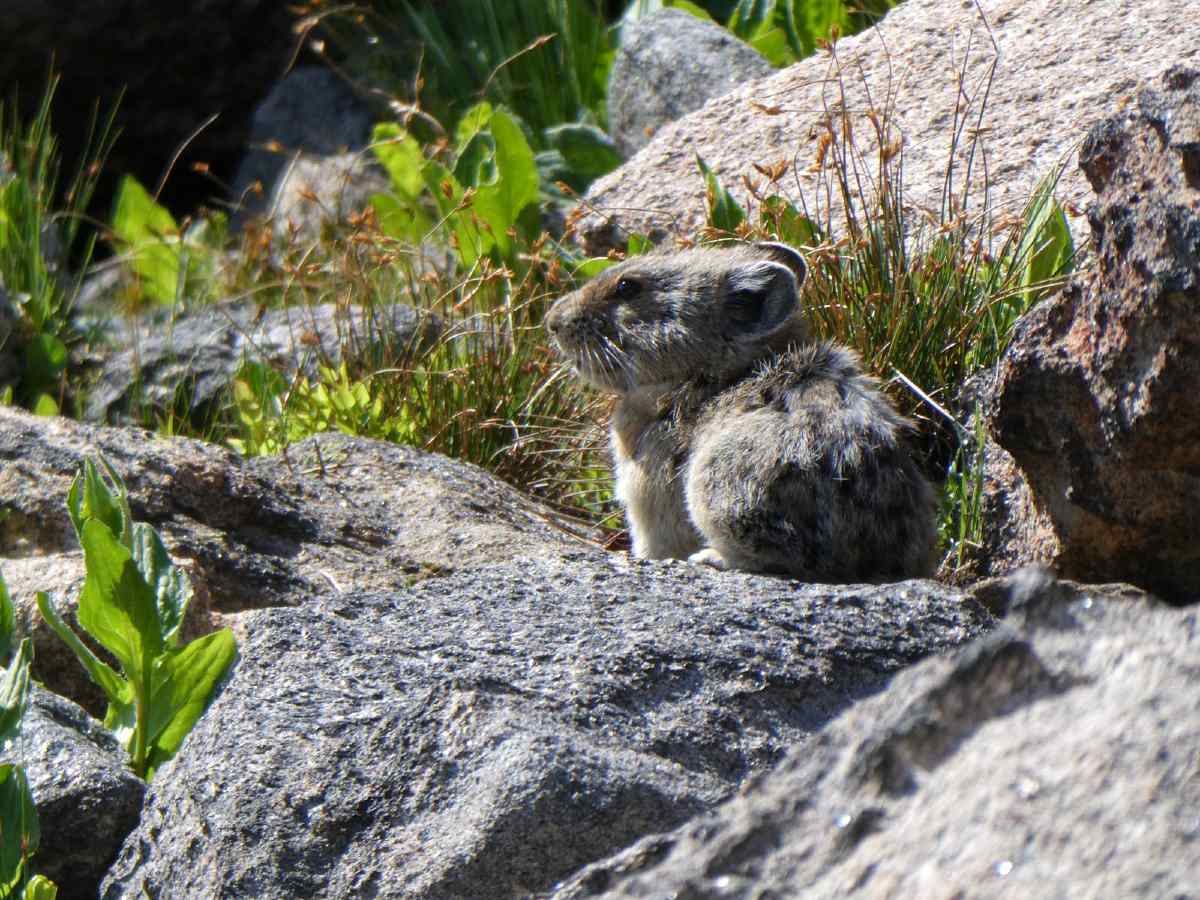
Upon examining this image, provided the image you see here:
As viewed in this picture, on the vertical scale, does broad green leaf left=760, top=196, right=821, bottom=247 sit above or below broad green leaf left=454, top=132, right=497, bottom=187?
above

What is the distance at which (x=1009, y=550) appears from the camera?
4598mm

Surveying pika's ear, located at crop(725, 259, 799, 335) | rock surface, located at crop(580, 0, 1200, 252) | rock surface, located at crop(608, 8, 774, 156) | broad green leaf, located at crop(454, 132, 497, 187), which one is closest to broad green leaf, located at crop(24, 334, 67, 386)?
broad green leaf, located at crop(454, 132, 497, 187)

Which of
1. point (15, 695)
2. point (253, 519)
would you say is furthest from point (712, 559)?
point (15, 695)

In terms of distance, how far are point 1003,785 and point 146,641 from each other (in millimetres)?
2397

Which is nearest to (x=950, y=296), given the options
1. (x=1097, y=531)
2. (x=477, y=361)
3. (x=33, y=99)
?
(x=1097, y=531)

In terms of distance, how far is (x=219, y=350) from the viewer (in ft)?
24.8

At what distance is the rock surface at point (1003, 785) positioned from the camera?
1.64 meters

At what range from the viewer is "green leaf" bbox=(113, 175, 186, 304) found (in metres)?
9.11

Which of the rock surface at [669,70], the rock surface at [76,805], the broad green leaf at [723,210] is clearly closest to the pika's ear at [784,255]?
the broad green leaf at [723,210]

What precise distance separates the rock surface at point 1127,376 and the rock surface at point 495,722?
63 centimetres

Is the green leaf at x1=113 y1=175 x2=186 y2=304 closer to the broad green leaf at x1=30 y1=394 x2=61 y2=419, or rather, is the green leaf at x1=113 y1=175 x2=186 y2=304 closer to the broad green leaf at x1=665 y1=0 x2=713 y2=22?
the broad green leaf at x1=30 y1=394 x2=61 y2=419

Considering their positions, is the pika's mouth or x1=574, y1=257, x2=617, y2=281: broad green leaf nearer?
the pika's mouth

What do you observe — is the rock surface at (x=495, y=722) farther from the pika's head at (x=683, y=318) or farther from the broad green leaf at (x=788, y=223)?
the broad green leaf at (x=788, y=223)

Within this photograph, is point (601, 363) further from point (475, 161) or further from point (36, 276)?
point (36, 276)
